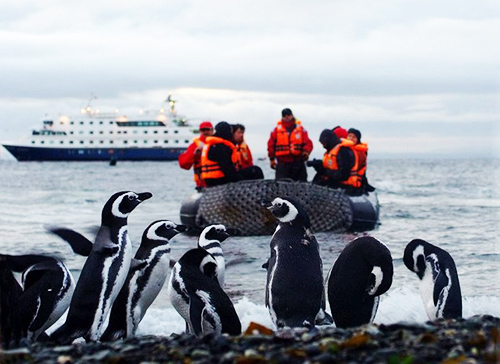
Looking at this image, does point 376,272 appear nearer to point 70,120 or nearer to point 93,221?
point 93,221

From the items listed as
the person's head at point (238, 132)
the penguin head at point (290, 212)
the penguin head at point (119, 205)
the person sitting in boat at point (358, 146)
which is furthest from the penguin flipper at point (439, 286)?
the person sitting in boat at point (358, 146)

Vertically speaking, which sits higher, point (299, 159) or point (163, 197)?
point (299, 159)

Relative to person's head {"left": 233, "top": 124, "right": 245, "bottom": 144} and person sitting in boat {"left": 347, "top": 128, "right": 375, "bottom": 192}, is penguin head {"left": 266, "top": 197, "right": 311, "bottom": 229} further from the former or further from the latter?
person sitting in boat {"left": 347, "top": 128, "right": 375, "bottom": 192}

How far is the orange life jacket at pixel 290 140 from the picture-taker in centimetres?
1382

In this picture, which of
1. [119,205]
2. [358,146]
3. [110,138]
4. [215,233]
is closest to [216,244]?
[215,233]

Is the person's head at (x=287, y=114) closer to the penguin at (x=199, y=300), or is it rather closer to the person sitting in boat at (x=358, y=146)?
the person sitting in boat at (x=358, y=146)

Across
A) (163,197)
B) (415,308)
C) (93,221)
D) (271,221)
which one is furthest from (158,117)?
(415,308)

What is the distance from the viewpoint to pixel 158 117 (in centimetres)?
8300

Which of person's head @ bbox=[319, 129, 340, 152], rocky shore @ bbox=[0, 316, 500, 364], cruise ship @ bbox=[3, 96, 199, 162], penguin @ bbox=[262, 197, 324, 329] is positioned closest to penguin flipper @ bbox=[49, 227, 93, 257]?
penguin @ bbox=[262, 197, 324, 329]

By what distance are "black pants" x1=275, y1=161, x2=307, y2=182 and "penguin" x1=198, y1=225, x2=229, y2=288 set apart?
7.15 metres

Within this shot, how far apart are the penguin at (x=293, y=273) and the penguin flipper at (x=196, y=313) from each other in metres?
0.52

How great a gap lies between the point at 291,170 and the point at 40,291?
8950mm

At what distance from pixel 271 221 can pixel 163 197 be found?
567 inches

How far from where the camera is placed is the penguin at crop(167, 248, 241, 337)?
596 centimetres
